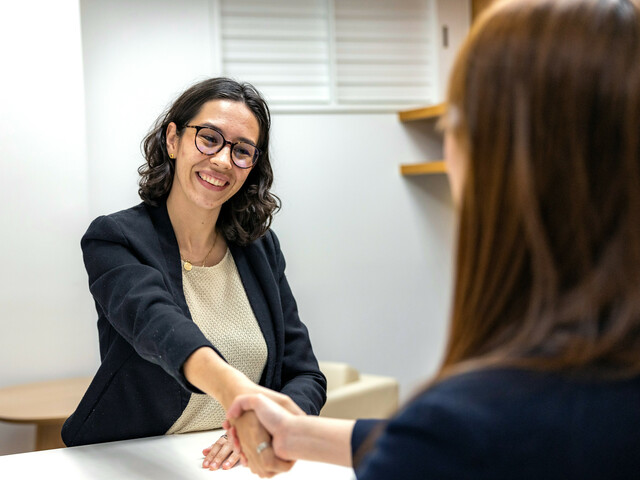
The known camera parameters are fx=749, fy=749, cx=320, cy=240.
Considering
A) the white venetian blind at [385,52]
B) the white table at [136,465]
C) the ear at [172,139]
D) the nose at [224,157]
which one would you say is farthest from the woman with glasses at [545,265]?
the white venetian blind at [385,52]

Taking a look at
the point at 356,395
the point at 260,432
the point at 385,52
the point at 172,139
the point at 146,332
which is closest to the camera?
the point at 260,432

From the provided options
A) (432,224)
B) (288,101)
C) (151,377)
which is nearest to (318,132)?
(288,101)

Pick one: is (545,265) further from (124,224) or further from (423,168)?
(423,168)

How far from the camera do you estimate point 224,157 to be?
1.95m

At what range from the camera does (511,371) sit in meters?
0.66

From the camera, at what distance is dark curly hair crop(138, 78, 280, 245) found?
1.99m

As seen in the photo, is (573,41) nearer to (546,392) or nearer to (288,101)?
(546,392)

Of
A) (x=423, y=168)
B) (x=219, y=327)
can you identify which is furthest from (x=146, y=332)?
(x=423, y=168)

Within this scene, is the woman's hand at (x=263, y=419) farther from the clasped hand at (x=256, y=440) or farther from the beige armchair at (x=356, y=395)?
the beige armchair at (x=356, y=395)

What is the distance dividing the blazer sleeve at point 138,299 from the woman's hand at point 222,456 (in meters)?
0.18

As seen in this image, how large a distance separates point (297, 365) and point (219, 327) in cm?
22

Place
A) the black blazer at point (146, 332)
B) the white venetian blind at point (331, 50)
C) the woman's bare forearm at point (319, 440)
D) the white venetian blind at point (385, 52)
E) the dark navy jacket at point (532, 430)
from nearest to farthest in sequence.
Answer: the dark navy jacket at point (532, 430), the woman's bare forearm at point (319, 440), the black blazer at point (146, 332), the white venetian blind at point (331, 50), the white venetian blind at point (385, 52)

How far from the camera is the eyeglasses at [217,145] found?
1.96m

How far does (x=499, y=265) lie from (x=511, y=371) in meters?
0.10
